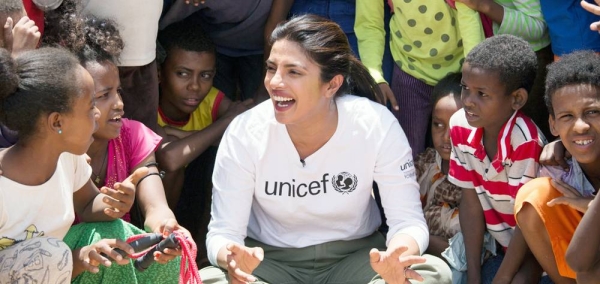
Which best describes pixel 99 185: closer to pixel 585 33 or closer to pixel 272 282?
pixel 272 282

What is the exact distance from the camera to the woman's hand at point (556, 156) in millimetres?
3633

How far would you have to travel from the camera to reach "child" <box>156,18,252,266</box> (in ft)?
14.1

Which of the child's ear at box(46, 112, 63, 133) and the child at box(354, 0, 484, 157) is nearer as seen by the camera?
the child's ear at box(46, 112, 63, 133)

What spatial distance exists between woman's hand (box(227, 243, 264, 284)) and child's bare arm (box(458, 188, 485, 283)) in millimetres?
960

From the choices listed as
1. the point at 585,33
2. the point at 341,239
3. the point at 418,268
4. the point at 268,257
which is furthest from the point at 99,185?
the point at 585,33

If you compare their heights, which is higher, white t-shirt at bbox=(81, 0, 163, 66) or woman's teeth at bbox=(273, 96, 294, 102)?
white t-shirt at bbox=(81, 0, 163, 66)

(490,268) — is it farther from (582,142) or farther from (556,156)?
(582,142)

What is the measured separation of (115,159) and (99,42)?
46cm

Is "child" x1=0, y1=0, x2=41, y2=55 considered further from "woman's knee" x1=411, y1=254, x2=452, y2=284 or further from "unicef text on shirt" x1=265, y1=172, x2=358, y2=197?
"woman's knee" x1=411, y1=254, x2=452, y2=284

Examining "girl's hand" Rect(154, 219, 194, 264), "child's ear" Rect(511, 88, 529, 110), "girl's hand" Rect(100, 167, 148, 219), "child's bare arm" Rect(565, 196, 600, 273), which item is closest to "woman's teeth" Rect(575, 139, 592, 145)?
"child's bare arm" Rect(565, 196, 600, 273)

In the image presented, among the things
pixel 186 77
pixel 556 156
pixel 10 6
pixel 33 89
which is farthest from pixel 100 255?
pixel 556 156

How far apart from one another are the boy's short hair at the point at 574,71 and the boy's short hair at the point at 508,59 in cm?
20

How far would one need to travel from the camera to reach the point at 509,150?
3.80 metres

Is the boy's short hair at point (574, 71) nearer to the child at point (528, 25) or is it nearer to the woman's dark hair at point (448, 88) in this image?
the child at point (528, 25)
